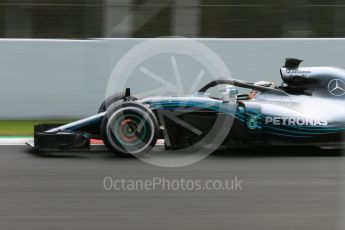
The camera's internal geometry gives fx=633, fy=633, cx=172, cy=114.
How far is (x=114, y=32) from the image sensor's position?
11.2 m

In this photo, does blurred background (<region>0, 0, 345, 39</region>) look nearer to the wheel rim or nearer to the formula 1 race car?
the formula 1 race car

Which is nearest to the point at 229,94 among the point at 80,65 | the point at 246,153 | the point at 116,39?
the point at 246,153

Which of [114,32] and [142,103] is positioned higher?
[114,32]

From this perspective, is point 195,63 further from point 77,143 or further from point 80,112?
point 77,143

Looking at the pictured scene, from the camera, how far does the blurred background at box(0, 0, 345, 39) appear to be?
11195 millimetres

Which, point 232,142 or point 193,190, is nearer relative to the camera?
point 193,190

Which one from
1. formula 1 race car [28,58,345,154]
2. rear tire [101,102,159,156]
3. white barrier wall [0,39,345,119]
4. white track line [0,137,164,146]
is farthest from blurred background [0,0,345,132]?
rear tire [101,102,159,156]

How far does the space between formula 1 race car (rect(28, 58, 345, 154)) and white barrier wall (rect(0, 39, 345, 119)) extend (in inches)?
138

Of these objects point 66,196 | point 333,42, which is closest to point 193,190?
point 66,196

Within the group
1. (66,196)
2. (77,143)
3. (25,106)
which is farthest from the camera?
(25,106)

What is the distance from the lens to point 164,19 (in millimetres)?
11312

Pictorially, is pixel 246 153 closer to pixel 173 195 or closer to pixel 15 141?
pixel 173 195

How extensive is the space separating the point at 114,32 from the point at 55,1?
1.18 metres

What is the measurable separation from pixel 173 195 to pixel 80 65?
19.1 feet
